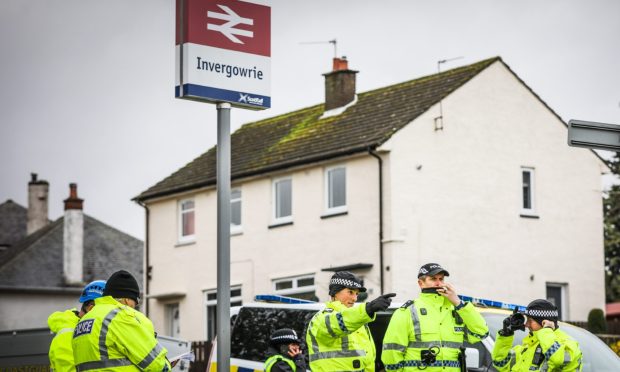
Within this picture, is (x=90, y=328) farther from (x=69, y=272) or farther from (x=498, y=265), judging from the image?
(x=69, y=272)

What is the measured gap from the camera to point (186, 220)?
1580 inches

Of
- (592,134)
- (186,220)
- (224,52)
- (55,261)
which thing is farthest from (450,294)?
(55,261)

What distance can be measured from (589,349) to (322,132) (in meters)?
23.9

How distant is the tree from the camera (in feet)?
160

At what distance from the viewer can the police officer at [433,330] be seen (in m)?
10.6

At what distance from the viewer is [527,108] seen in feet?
117

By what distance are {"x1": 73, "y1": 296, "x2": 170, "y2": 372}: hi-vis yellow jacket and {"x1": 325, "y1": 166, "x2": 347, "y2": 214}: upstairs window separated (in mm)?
25239

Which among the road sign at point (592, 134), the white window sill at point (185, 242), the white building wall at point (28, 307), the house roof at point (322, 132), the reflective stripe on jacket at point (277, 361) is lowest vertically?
the reflective stripe on jacket at point (277, 361)

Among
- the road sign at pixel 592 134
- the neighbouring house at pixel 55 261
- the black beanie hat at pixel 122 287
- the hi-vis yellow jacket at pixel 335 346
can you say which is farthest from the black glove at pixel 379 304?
the neighbouring house at pixel 55 261

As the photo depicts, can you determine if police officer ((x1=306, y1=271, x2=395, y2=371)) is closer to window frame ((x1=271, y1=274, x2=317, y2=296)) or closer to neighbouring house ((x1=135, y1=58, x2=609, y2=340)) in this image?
neighbouring house ((x1=135, y1=58, x2=609, y2=340))

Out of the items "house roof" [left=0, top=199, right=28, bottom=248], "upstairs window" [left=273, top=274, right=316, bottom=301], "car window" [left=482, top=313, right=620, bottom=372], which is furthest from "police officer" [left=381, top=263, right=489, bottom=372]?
"house roof" [left=0, top=199, right=28, bottom=248]

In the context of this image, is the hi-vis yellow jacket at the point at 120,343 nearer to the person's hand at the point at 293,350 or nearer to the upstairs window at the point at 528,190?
the person's hand at the point at 293,350

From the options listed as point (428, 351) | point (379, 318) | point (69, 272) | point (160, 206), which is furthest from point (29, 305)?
point (428, 351)

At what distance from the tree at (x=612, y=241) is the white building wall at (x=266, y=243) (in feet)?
55.6
